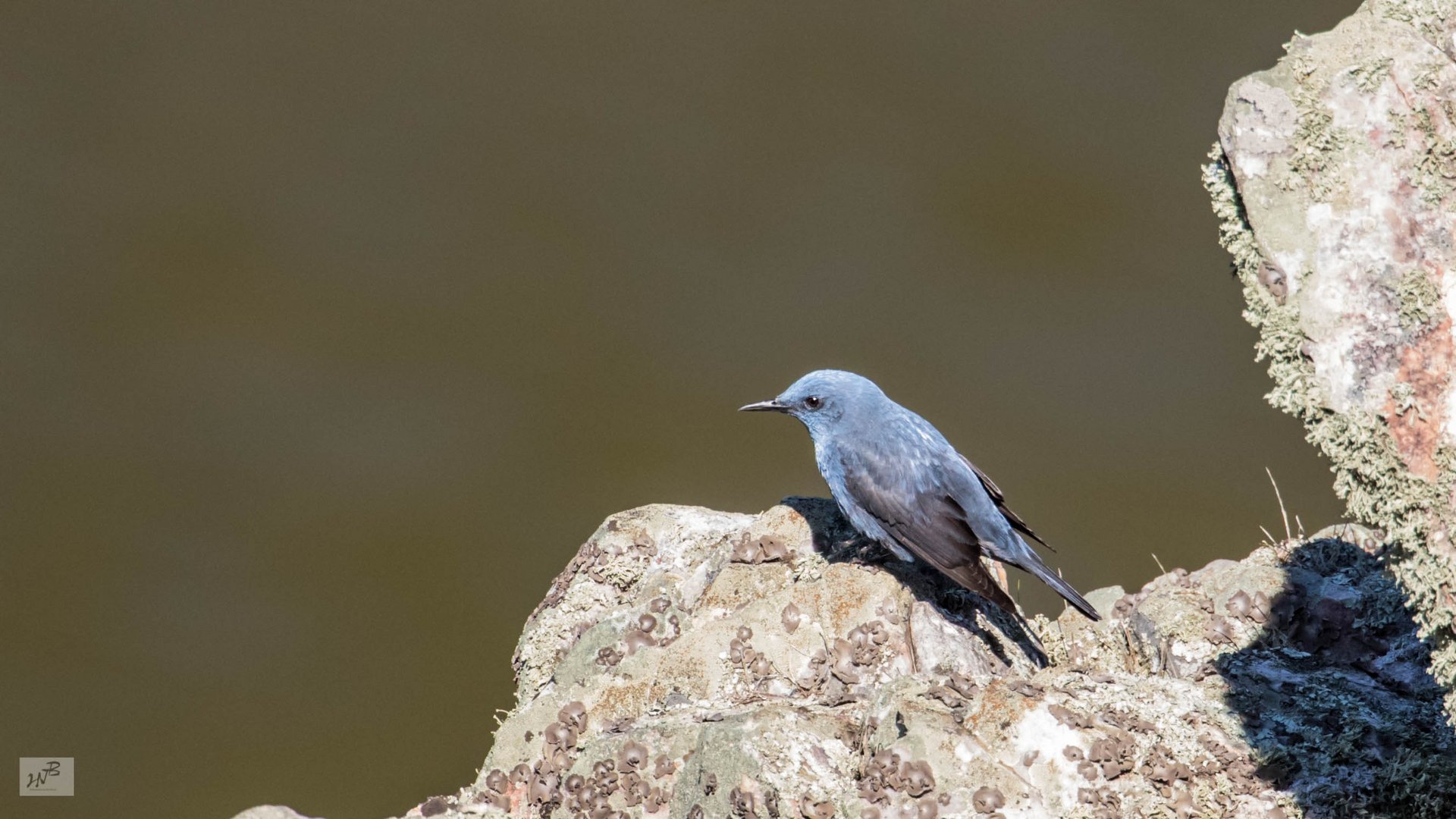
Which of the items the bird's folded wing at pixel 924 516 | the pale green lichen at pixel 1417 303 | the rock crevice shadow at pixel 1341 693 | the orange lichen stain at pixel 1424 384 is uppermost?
the bird's folded wing at pixel 924 516

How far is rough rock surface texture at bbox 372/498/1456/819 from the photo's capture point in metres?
4.41

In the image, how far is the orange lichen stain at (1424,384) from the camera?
3301 mm

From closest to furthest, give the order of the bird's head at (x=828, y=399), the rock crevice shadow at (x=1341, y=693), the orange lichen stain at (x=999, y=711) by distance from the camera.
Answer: the rock crevice shadow at (x=1341, y=693)
the orange lichen stain at (x=999, y=711)
the bird's head at (x=828, y=399)

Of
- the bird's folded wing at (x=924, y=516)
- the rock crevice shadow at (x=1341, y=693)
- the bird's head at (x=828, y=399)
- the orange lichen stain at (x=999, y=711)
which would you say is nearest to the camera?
the rock crevice shadow at (x=1341, y=693)

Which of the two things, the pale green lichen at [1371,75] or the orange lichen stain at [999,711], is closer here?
the pale green lichen at [1371,75]

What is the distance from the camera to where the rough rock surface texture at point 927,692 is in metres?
4.41

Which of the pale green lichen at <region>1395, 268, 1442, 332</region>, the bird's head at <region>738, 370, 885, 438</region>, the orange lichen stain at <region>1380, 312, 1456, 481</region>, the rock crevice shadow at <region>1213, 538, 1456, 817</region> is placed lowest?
the rock crevice shadow at <region>1213, 538, 1456, 817</region>

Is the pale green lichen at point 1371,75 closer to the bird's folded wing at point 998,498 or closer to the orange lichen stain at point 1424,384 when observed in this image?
the orange lichen stain at point 1424,384

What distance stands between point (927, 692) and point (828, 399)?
267 cm

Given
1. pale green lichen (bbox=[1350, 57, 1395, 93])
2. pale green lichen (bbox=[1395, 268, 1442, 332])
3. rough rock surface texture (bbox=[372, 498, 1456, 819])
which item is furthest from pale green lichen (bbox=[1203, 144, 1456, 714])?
rough rock surface texture (bbox=[372, 498, 1456, 819])

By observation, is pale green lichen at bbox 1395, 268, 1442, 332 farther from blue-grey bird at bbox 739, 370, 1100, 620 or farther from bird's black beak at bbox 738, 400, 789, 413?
bird's black beak at bbox 738, 400, 789, 413

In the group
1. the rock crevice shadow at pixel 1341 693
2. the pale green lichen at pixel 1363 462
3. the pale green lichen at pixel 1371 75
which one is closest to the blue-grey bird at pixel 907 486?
the rock crevice shadow at pixel 1341 693

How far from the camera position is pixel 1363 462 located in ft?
11.0

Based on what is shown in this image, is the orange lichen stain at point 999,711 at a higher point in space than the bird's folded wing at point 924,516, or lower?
lower
